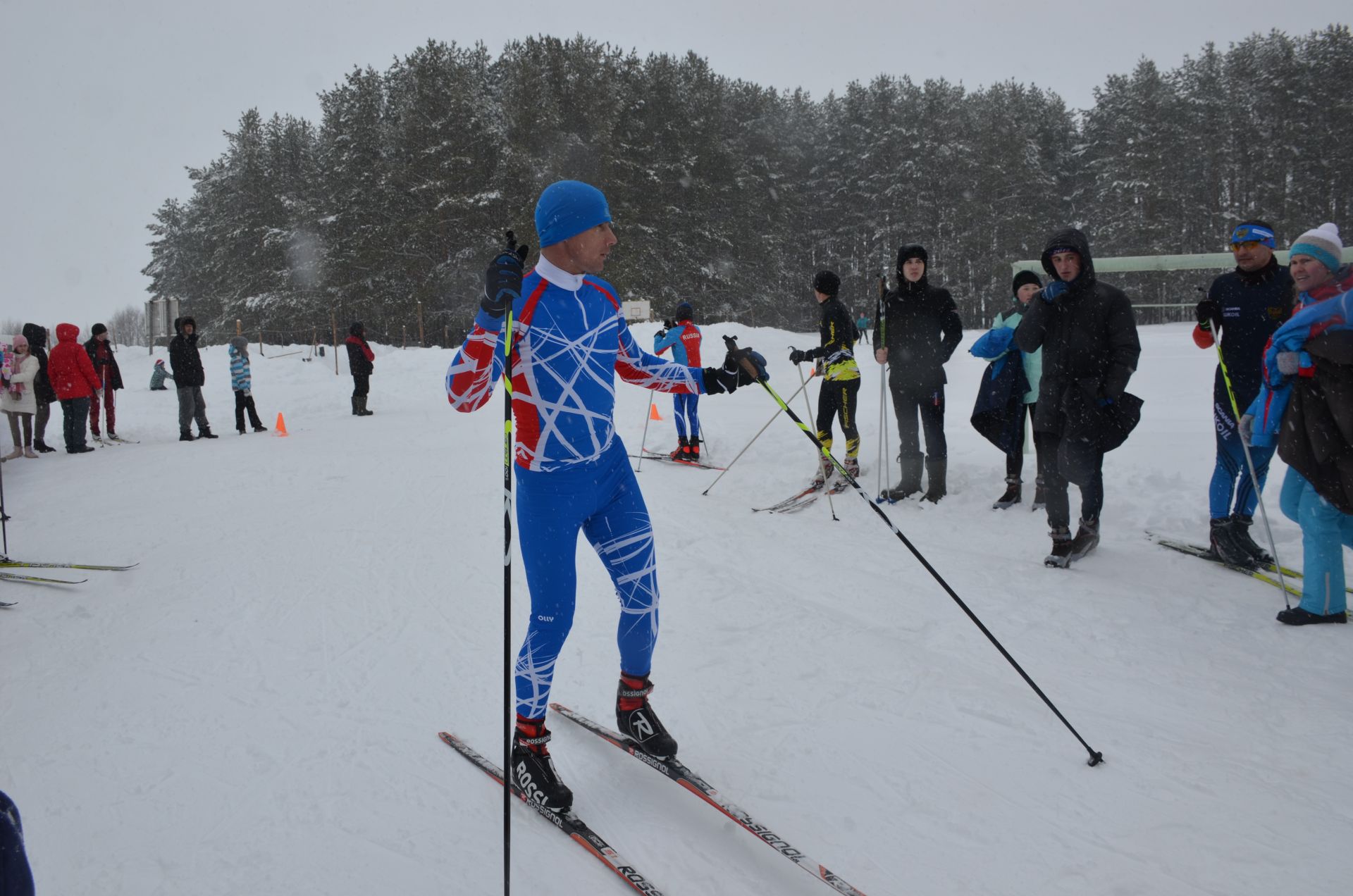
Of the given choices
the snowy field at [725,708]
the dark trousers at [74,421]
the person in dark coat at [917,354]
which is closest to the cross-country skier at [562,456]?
the snowy field at [725,708]

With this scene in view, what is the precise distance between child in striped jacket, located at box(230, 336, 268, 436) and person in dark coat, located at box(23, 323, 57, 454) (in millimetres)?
2470

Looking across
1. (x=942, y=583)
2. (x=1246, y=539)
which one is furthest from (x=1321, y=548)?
(x=942, y=583)

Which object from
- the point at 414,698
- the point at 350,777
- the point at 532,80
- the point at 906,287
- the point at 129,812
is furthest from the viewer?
the point at 532,80

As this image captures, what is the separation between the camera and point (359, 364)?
1488cm

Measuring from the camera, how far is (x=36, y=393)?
457 inches

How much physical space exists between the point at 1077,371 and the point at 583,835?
4284 millimetres

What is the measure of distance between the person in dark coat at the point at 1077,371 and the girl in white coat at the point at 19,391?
13.1 meters

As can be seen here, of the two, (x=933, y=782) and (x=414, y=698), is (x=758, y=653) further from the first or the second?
(x=414, y=698)

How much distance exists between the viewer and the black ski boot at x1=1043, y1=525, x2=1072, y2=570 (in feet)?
17.2

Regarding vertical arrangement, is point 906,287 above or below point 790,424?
above

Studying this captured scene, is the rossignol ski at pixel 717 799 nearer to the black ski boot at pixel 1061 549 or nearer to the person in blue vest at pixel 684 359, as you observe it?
the black ski boot at pixel 1061 549

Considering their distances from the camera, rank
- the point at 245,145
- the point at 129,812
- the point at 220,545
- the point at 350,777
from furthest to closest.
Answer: the point at 245,145 → the point at 220,545 → the point at 350,777 → the point at 129,812

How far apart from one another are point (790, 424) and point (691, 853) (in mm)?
8554

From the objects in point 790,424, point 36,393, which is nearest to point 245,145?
point 36,393
